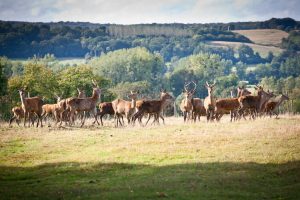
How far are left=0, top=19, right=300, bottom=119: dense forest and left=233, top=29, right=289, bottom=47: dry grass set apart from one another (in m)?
2.54

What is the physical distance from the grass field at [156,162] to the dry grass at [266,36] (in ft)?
464

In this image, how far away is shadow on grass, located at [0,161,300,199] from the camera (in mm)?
16484

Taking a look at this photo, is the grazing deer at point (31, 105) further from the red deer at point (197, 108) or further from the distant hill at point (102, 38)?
the distant hill at point (102, 38)

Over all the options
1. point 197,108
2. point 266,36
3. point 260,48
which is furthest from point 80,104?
point 266,36

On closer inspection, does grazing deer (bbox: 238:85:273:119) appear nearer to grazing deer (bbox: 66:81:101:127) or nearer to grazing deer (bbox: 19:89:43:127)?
grazing deer (bbox: 66:81:101:127)

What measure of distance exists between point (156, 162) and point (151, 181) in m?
3.10

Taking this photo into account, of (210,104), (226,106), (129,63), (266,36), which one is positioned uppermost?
(266,36)

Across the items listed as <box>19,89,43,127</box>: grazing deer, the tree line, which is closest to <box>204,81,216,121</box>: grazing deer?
<box>19,89,43,127</box>: grazing deer

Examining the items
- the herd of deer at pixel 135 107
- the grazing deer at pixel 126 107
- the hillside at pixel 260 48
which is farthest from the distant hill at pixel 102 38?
the grazing deer at pixel 126 107

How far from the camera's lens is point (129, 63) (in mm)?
122500

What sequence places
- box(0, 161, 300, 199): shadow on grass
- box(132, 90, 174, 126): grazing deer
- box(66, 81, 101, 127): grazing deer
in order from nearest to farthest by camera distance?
1. box(0, 161, 300, 199): shadow on grass
2. box(66, 81, 101, 127): grazing deer
3. box(132, 90, 174, 126): grazing deer

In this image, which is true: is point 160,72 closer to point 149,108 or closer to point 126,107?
point 126,107

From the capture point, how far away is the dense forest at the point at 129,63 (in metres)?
61.8

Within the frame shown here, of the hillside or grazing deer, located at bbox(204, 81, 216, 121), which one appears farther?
the hillside
